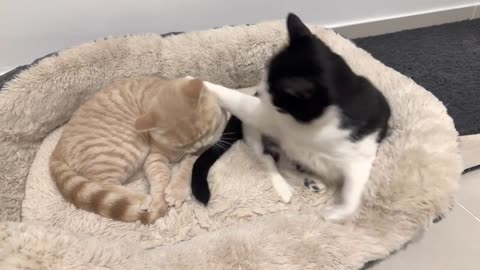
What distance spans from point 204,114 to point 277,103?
0.98 ft

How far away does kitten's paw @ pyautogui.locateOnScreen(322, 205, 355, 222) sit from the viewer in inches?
50.0

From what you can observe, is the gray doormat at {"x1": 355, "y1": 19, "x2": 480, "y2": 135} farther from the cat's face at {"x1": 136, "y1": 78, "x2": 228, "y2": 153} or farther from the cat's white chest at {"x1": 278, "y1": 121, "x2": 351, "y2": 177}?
the cat's face at {"x1": 136, "y1": 78, "x2": 228, "y2": 153}

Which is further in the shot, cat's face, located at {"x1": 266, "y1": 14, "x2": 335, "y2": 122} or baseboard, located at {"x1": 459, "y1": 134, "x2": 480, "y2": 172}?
baseboard, located at {"x1": 459, "y1": 134, "x2": 480, "y2": 172}

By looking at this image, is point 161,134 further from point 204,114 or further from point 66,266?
point 66,266

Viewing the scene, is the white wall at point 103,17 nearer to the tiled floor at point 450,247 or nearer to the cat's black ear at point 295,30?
the cat's black ear at point 295,30

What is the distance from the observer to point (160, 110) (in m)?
1.34

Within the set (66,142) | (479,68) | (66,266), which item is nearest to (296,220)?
(66,266)

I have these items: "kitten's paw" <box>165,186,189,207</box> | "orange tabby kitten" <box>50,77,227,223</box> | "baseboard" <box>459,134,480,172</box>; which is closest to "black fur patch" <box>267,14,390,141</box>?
"orange tabby kitten" <box>50,77,227,223</box>

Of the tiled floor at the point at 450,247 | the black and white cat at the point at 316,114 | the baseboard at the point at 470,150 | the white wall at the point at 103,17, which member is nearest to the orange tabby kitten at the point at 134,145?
the black and white cat at the point at 316,114

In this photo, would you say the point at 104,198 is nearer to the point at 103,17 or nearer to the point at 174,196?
the point at 174,196

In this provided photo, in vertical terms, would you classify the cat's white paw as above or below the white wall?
below

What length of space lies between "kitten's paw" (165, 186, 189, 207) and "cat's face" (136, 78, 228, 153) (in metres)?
0.13

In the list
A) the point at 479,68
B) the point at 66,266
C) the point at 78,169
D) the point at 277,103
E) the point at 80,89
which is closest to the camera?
the point at 66,266

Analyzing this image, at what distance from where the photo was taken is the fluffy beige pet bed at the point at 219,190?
1.14m
